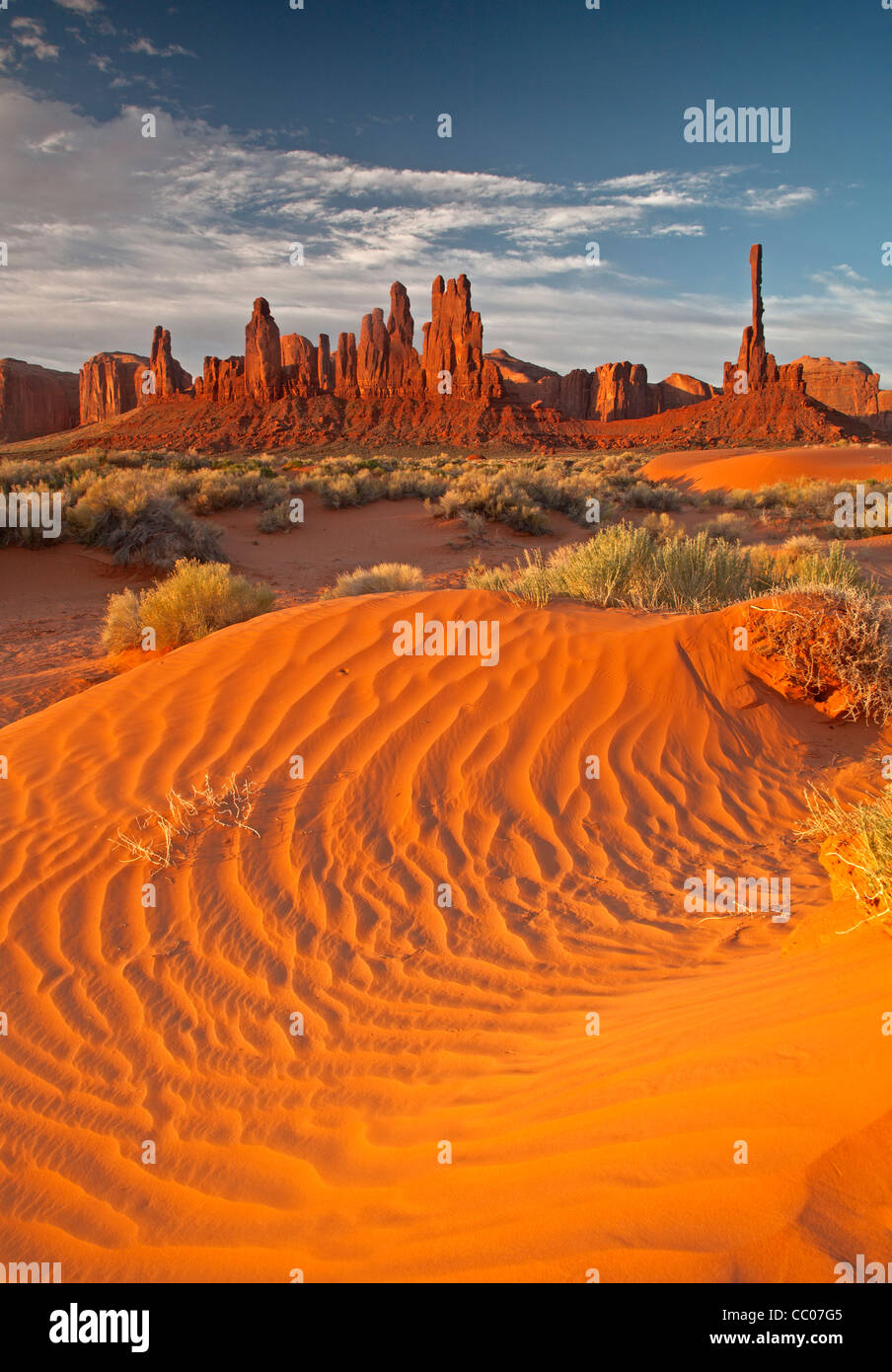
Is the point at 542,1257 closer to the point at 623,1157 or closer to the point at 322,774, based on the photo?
the point at 623,1157

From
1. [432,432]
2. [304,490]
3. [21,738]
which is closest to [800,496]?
[304,490]

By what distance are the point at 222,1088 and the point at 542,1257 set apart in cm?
136

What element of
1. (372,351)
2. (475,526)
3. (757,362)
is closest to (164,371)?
(372,351)

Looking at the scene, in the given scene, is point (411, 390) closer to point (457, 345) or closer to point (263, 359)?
point (457, 345)

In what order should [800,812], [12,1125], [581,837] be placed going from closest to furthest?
[12,1125] < [581,837] < [800,812]

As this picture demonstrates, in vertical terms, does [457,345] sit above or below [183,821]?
above

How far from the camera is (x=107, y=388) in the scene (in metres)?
93.3

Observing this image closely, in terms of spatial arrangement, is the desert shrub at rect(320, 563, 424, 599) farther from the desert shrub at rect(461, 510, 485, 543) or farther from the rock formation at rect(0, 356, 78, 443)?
the rock formation at rect(0, 356, 78, 443)

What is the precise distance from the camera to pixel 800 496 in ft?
68.2

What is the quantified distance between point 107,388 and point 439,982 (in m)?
105

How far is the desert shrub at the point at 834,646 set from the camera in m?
5.50

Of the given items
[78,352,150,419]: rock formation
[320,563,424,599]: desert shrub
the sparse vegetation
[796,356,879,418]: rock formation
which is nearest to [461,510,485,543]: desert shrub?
[320,563,424,599]: desert shrub

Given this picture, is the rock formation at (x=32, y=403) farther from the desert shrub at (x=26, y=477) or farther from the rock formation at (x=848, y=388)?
the rock formation at (x=848, y=388)
